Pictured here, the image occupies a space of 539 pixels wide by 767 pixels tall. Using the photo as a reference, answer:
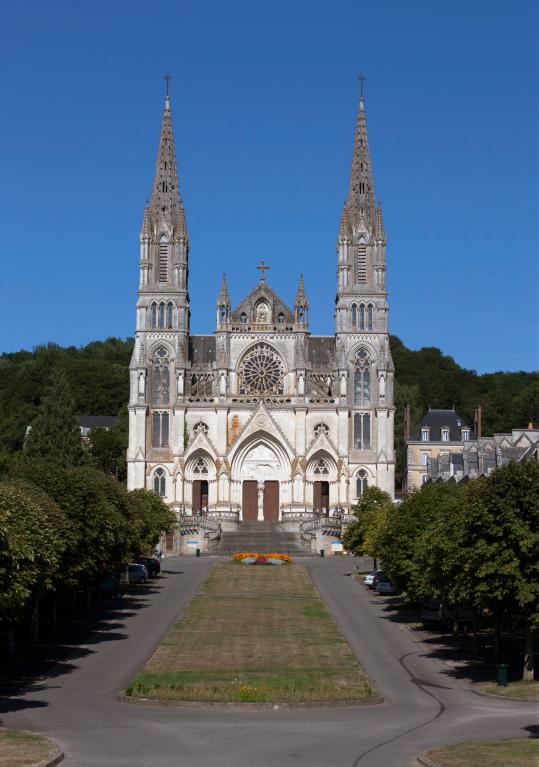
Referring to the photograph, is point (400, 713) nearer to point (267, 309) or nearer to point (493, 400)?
point (267, 309)

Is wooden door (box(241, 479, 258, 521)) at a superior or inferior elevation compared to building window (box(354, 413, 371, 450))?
inferior

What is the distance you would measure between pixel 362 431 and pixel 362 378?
4.69 metres

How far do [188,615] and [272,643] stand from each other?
934cm

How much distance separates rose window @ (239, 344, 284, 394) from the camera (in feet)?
348

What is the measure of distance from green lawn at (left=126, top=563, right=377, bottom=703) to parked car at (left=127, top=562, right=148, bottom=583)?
24.6 feet

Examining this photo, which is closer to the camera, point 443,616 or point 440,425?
point 443,616

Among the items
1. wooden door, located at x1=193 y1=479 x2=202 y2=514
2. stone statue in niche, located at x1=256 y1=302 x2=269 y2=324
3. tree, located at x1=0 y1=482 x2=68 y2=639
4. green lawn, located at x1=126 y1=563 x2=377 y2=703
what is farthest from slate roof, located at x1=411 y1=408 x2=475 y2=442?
tree, located at x1=0 y1=482 x2=68 y2=639

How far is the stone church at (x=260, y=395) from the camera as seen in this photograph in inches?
4048

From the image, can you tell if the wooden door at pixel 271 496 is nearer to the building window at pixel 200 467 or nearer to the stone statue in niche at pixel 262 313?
the building window at pixel 200 467

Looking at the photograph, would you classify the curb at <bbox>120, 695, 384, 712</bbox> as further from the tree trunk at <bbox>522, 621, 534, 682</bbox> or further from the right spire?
the right spire

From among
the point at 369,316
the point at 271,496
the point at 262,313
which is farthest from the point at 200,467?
the point at 369,316

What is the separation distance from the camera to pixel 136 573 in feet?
220

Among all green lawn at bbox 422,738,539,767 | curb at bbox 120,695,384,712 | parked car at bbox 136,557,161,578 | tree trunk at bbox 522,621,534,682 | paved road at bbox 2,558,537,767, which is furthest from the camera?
parked car at bbox 136,557,161,578

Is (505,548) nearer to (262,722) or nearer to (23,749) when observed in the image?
(262,722)
